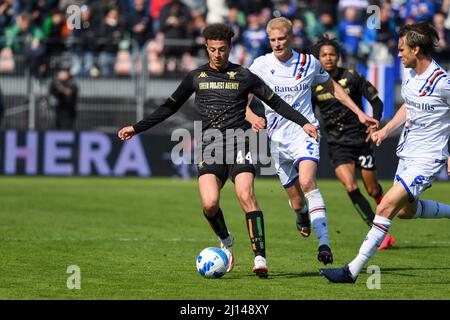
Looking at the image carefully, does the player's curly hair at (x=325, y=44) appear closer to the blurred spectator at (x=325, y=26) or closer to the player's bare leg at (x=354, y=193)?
the player's bare leg at (x=354, y=193)

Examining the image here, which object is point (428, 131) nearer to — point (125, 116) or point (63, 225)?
point (63, 225)

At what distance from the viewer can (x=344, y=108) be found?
1404 centimetres

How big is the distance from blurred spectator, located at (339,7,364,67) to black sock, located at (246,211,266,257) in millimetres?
16224

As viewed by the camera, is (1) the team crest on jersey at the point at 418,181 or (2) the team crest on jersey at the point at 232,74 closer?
(1) the team crest on jersey at the point at 418,181

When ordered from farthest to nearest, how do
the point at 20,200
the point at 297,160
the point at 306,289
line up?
the point at 20,200 < the point at 297,160 < the point at 306,289

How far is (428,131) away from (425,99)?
0.34 m

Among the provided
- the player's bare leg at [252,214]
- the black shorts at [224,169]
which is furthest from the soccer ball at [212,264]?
the black shorts at [224,169]

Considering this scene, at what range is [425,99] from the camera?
32.0 ft

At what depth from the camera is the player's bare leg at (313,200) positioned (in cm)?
1077

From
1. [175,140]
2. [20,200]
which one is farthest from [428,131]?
[175,140]

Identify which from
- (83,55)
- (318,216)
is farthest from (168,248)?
(83,55)

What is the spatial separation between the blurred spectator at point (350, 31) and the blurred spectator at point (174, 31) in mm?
4070

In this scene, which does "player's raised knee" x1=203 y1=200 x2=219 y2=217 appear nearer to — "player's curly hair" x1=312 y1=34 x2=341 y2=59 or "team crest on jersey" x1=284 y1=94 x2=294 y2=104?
"team crest on jersey" x1=284 y1=94 x2=294 y2=104

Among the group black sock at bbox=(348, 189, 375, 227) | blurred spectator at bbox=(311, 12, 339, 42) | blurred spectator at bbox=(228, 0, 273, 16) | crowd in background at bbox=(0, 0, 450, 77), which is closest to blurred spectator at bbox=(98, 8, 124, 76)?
crowd in background at bbox=(0, 0, 450, 77)
